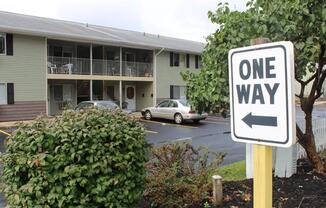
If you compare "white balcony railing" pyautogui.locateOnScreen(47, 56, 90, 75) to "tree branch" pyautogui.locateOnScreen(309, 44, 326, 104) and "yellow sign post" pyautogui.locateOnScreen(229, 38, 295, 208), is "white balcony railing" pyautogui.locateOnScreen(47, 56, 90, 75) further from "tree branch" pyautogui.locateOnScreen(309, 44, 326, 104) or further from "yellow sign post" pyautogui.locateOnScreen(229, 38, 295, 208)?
"yellow sign post" pyautogui.locateOnScreen(229, 38, 295, 208)

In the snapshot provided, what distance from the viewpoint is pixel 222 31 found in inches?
261

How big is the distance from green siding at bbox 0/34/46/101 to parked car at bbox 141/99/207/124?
23.2ft

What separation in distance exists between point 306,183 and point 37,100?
21.7 meters

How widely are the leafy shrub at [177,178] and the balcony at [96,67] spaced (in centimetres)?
2196

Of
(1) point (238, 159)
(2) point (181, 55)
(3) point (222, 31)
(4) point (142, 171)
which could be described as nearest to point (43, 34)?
(2) point (181, 55)

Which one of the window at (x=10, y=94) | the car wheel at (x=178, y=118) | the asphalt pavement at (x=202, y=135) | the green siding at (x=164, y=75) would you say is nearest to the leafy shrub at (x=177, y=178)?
the asphalt pavement at (x=202, y=135)

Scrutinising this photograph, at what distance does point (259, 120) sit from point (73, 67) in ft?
86.8

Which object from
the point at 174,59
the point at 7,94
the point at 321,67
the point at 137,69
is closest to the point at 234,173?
the point at 321,67

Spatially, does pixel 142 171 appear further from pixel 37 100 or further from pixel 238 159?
pixel 37 100

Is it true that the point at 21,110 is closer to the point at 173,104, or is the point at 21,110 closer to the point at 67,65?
the point at 67,65

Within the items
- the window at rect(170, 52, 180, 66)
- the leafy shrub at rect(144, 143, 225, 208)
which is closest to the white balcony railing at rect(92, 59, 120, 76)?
the window at rect(170, 52, 180, 66)

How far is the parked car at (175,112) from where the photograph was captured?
25609mm

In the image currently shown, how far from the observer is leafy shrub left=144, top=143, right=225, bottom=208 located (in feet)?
18.1

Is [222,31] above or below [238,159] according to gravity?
above
